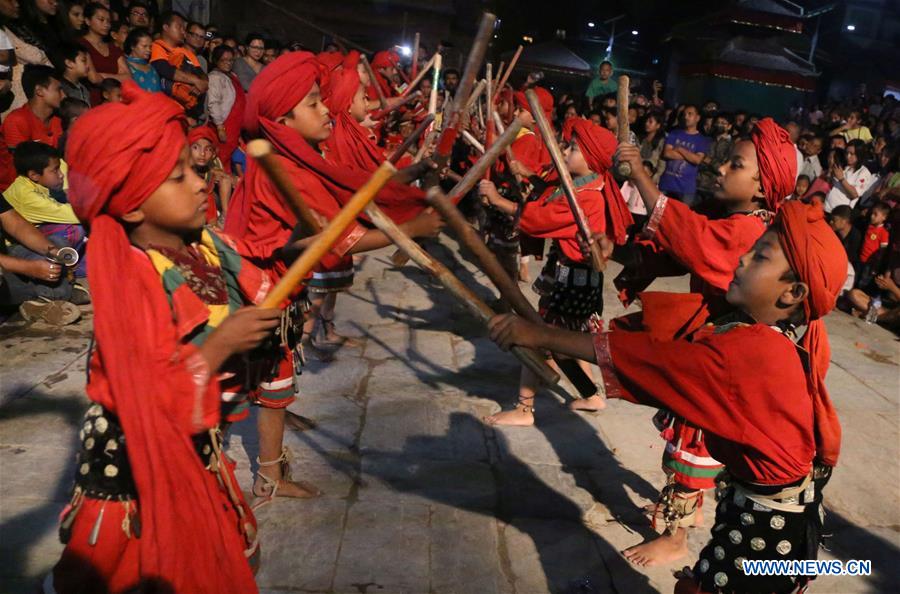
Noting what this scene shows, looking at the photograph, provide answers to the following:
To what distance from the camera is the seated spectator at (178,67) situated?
7.41 meters

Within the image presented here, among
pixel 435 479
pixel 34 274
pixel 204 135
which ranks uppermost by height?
pixel 204 135

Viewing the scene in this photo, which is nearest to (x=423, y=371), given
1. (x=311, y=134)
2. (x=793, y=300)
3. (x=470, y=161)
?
(x=311, y=134)

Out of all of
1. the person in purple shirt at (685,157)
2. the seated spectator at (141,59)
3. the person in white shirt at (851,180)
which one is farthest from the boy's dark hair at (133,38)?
the person in white shirt at (851,180)

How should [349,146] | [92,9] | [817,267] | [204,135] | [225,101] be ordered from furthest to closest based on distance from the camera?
[225,101] → [204,135] → [92,9] → [349,146] → [817,267]

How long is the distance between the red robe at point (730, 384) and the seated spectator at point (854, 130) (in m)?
11.0

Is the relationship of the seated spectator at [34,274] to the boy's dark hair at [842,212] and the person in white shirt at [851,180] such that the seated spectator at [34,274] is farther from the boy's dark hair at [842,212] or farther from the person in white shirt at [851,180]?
the person in white shirt at [851,180]

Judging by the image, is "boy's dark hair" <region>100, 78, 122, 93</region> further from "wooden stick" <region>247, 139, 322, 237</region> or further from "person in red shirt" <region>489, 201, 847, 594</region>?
"person in red shirt" <region>489, 201, 847, 594</region>

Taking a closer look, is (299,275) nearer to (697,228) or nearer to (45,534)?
(697,228)

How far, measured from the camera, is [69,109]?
19.2 feet

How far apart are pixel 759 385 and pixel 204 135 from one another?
673 cm

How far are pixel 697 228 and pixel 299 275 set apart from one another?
1.77m

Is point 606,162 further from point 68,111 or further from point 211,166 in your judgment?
point 211,166

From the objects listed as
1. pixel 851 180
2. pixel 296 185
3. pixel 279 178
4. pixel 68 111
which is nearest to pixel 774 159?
pixel 296 185

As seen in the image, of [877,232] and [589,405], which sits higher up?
[877,232]
